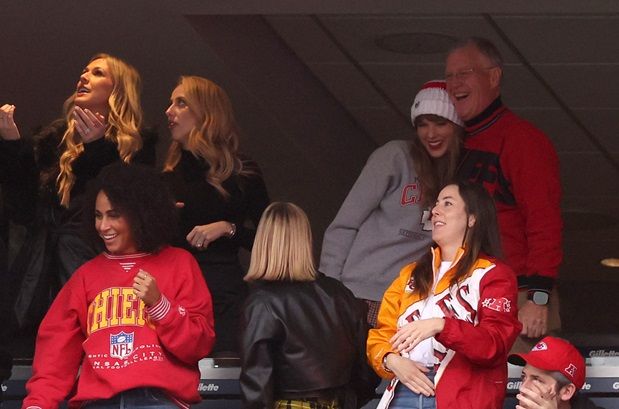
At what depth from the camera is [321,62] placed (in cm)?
859

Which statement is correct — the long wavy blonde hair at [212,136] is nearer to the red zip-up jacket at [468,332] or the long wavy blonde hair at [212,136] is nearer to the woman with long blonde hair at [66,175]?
the woman with long blonde hair at [66,175]

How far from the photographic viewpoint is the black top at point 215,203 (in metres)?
5.95

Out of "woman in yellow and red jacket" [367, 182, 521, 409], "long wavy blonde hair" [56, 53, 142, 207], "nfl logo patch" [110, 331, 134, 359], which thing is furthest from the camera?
"long wavy blonde hair" [56, 53, 142, 207]

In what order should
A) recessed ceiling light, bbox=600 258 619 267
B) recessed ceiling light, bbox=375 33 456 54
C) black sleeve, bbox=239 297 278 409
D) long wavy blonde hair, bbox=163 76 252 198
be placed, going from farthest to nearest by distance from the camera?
1. recessed ceiling light, bbox=600 258 619 267
2. recessed ceiling light, bbox=375 33 456 54
3. long wavy blonde hair, bbox=163 76 252 198
4. black sleeve, bbox=239 297 278 409

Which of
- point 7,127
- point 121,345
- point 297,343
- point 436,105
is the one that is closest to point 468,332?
point 297,343

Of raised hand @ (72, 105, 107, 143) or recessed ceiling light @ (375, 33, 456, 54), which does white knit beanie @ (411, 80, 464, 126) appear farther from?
recessed ceiling light @ (375, 33, 456, 54)

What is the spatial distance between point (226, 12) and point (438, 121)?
1783 millimetres

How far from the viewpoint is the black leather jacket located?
5285 millimetres

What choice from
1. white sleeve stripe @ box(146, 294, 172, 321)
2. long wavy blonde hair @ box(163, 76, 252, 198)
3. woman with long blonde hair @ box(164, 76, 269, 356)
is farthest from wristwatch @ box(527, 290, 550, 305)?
white sleeve stripe @ box(146, 294, 172, 321)

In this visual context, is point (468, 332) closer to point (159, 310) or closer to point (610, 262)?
point (159, 310)

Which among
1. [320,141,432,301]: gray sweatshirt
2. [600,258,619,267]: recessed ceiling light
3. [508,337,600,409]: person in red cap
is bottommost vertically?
[508,337,600,409]: person in red cap

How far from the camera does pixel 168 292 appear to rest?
207 inches

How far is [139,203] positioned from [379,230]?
1.11 meters

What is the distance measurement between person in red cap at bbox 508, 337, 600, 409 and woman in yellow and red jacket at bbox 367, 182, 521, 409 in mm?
139
